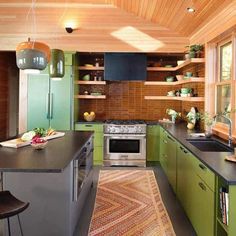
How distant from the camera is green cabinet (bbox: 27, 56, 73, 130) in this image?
19.4 feet

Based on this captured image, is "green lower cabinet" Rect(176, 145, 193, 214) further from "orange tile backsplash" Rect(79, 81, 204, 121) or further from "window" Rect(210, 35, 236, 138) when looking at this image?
"orange tile backsplash" Rect(79, 81, 204, 121)

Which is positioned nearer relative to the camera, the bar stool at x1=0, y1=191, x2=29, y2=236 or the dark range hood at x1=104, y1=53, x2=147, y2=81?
the bar stool at x1=0, y1=191, x2=29, y2=236

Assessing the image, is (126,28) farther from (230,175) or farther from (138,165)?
(230,175)

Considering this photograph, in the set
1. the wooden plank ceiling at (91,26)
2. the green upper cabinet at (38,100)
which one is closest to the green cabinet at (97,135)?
the green upper cabinet at (38,100)

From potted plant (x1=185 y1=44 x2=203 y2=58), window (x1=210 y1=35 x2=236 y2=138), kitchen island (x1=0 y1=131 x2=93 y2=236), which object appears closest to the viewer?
kitchen island (x1=0 y1=131 x2=93 y2=236)

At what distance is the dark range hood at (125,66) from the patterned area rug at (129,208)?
206 centimetres

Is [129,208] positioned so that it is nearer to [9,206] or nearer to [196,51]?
[9,206]

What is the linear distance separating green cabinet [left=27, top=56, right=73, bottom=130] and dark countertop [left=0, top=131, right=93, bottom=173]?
2311mm

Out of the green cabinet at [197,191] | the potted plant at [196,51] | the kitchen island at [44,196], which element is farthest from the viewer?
the potted plant at [196,51]

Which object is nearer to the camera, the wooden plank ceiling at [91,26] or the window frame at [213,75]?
the window frame at [213,75]

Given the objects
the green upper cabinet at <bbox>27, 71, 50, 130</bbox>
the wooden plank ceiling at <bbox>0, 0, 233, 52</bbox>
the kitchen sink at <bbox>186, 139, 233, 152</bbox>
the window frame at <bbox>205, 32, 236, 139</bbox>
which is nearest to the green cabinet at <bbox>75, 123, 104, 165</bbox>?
the green upper cabinet at <bbox>27, 71, 50, 130</bbox>

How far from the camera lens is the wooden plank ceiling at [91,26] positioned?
18.5 feet

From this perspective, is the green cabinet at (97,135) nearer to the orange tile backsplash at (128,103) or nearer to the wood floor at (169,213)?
the orange tile backsplash at (128,103)

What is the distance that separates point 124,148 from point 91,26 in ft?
8.10
